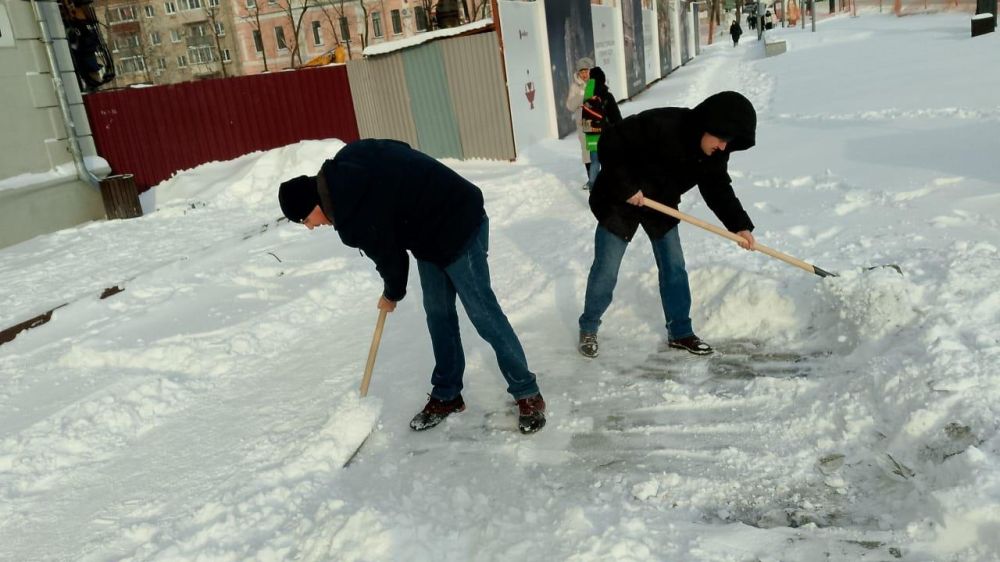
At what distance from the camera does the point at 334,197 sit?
9.32 ft

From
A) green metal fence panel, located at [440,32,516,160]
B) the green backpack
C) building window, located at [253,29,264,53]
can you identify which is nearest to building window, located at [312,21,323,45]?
building window, located at [253,29,264,53]

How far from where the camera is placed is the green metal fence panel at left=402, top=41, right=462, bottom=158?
10922mm

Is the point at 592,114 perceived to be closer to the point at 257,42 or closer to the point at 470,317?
the point at 470,317

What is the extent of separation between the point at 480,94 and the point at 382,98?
2.37 meters

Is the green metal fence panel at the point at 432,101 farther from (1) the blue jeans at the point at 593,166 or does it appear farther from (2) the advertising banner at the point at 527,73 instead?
(1) the blue jeans at the point at 593,166

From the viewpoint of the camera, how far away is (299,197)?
2.87 m

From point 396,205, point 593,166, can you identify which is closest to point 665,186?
point 396,205

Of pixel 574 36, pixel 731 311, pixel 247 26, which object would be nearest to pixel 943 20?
pixel 574 36

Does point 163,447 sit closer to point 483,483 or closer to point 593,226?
point 483,483

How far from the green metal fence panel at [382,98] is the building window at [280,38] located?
43767 mm

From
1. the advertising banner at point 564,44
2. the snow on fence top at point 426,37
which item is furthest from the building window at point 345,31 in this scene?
the snow on fence top at point 426,37

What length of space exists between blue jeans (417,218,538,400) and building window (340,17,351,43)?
49906 mm

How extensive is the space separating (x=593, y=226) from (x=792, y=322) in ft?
9.08

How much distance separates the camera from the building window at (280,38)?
51594 mm
